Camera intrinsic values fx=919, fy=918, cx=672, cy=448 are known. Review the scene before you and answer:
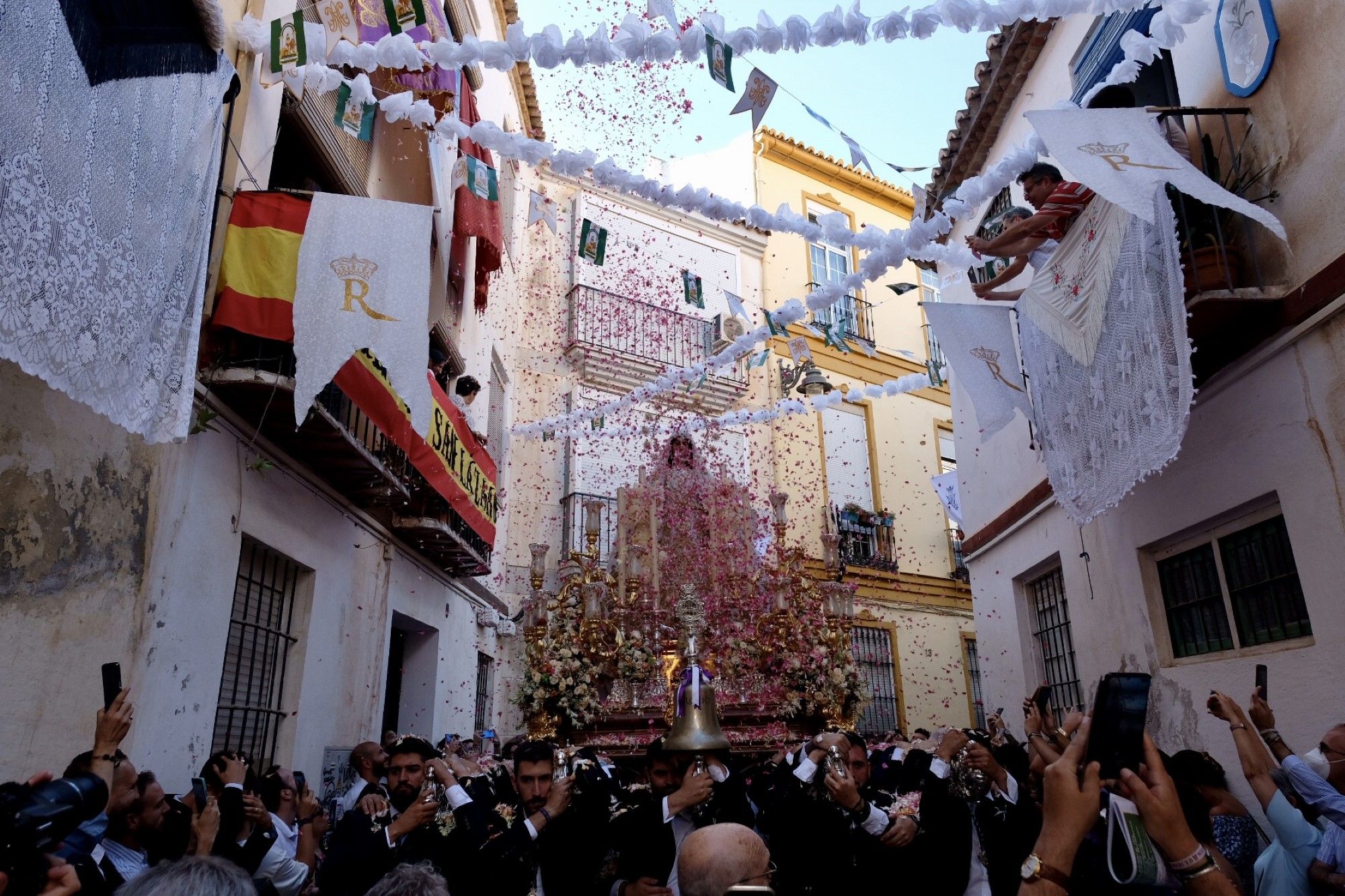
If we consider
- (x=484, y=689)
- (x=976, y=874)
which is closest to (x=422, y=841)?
(x=976, y=874)

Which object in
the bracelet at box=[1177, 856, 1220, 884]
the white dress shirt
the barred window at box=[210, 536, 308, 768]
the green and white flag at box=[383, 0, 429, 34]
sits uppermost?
the green and white flag at box=[383, 0, 429, 34]

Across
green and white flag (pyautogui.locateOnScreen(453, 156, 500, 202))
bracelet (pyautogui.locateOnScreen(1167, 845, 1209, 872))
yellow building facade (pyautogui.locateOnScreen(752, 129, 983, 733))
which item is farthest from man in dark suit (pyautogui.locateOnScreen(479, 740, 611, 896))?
yellow building facade (pyautogui.locateOnScreen(752, 129, 983, 733))

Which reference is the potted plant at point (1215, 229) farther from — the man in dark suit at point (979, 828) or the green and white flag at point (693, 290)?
the green and white flag at point (693, 290)

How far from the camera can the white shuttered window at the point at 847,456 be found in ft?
57.1

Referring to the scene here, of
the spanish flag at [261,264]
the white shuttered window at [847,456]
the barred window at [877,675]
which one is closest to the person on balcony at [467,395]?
the spanish flag at [261,264]

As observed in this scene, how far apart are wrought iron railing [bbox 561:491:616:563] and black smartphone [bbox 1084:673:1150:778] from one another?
39.0 ft

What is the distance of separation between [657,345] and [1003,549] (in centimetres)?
814

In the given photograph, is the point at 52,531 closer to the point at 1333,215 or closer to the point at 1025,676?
the point at 1333,215

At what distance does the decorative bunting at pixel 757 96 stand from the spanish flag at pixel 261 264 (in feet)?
9.35

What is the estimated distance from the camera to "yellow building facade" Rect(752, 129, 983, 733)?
53.8ft

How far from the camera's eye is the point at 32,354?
3152 millimetres

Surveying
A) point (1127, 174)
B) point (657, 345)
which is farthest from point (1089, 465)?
point (657, 345)

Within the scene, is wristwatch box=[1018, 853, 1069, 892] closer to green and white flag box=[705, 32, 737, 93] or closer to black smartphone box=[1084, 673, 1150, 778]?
black smartphone box=[1084, 673, 1150, 778]

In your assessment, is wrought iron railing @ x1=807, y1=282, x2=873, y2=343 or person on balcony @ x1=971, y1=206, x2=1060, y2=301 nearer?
person on balcony @ x1=971, y1=206, x2=1060, y2=301
